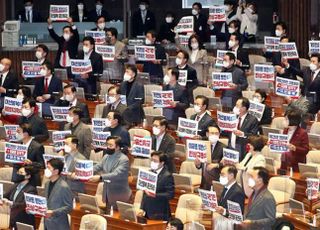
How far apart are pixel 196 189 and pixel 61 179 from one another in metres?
2.14

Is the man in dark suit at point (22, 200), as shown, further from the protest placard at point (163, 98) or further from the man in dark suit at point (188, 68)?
the man in dark suit at point (188, 68)

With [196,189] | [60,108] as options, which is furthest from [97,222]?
[60,108]

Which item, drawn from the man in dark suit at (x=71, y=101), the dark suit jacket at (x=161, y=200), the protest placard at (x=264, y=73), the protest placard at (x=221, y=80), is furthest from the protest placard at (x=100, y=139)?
the protest placard at (x=264, y=73)

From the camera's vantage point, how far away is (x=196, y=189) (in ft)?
69.5

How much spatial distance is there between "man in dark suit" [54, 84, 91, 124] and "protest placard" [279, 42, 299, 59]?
3107 millimetres

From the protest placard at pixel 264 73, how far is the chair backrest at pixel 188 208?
173 inches

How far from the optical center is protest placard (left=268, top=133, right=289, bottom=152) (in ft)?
68.4

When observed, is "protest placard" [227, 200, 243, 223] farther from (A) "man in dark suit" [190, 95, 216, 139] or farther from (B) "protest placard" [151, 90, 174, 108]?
(B) "protest placard" [151, 90, 174, 108]

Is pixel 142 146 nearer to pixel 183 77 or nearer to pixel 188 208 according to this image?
pixel 188 208

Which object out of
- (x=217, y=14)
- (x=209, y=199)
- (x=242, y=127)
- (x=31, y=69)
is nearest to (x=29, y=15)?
(x=31, y=69)

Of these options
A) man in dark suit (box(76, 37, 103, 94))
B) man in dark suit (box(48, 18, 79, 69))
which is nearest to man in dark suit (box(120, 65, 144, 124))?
man in dark suit (box(76, 37, 103, 94))

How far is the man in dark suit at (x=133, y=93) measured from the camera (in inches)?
944

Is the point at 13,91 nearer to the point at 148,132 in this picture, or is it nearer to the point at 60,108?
the point at 60,108

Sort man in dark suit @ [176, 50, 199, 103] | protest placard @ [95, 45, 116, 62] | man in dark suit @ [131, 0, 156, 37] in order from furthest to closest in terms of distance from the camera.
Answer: man in dark suit @ [131, 0, 156, 37]
protest placard @ [95, 45, 116, 62]
man in dark suit @ [176, 50, 199, 103]
